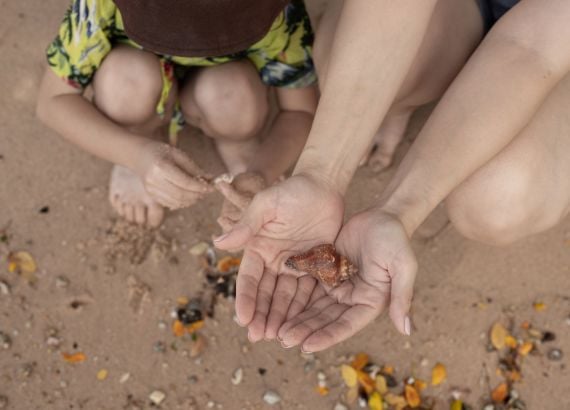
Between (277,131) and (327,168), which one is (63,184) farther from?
(327,168)

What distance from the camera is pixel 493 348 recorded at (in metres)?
2.65

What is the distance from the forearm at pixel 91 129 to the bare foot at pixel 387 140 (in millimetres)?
1030

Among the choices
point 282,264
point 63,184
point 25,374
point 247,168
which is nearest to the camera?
point 282,264

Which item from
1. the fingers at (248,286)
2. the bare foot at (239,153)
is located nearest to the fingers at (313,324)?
the fingers at (248,286)

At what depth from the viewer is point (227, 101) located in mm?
2572

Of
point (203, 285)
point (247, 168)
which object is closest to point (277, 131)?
point (247, 168)

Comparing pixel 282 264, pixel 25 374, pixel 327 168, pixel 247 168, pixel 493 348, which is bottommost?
pixel 25 374

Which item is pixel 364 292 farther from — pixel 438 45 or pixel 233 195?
pixel 438 45

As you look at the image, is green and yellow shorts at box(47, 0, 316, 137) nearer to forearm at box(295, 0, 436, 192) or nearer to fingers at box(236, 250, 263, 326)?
forearm at box(295, 0, 436, 192)

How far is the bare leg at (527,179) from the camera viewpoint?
7.19 ft

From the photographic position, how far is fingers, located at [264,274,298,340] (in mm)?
1837

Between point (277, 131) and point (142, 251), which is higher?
point (277, 131)

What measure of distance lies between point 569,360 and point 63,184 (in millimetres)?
2155

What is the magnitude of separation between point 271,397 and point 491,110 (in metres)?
1.29
